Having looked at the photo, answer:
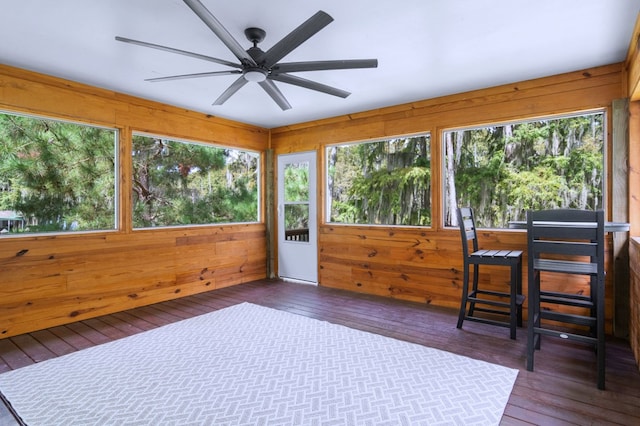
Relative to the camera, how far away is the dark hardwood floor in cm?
195

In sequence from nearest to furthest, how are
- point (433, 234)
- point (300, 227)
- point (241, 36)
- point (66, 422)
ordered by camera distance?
point (66, 422) → point (241, 36) → point (433, 234) → point (300, 227)

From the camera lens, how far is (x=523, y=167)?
3.55 m

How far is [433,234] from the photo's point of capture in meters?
4.00

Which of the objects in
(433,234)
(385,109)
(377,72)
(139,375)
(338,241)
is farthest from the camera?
(338,241)

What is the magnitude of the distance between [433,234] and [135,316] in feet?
11.1

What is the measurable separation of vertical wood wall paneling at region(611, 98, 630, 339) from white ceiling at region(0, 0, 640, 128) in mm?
523

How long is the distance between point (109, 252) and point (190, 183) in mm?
1333

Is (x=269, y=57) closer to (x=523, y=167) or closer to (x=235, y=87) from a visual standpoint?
(x=235, y=87)

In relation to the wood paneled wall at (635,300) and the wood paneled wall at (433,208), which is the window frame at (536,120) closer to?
the wood paneled wall at (433,208)

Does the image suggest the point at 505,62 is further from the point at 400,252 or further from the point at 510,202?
the point at 400,252

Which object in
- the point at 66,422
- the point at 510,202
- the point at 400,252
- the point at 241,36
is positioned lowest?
the point at 66,422

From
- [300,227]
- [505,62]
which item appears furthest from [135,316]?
[505,62]

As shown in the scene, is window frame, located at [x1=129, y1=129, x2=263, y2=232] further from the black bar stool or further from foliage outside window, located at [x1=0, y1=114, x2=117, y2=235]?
the black bar stool

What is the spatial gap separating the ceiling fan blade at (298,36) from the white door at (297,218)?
2.85 m
